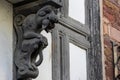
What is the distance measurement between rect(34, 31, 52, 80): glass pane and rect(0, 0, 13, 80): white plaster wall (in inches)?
15.0

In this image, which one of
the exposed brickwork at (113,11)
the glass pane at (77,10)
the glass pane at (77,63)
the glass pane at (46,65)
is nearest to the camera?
the glass pane at (46,65)

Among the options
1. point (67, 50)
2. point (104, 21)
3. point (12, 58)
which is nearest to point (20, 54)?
point (12, 58)

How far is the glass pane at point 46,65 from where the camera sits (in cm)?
Answer: 595

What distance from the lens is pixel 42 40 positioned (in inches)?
217

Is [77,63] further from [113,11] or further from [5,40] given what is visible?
[113,11]

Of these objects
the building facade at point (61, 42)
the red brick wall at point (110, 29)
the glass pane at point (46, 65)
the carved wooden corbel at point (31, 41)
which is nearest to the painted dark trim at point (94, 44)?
the building facade at point (61, 42)

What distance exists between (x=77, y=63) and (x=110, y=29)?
1619 millimetres

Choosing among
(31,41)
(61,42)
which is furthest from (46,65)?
(31,41)

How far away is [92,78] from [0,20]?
4.40ft

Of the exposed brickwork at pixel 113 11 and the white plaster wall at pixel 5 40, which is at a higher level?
the exposed brickwork at pixel 113 11

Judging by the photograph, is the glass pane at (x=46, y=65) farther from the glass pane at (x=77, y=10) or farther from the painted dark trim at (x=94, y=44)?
the painted dark trim at (x=94, y=44)

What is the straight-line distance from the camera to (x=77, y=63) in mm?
6480

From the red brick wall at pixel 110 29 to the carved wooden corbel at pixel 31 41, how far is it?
7.24ft

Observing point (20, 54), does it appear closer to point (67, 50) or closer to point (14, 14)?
point (14, 14)
